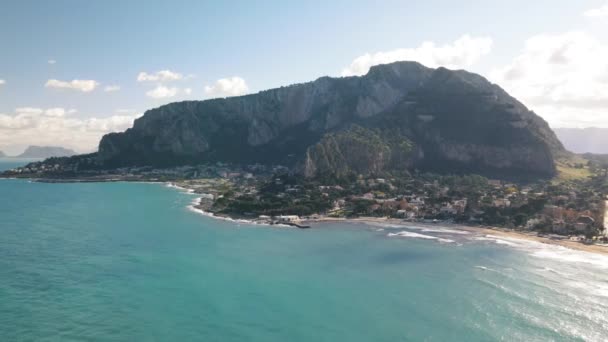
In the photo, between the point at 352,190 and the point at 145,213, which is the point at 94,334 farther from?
the point at 352,190

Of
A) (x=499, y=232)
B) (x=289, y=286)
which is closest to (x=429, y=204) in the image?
(x=499, y=232)

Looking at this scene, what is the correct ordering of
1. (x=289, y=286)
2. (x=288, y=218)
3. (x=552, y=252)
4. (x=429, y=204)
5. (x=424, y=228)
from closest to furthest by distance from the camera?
(x=289, y=286) → (x=552, y=252) → (x=424, y=228) → (x=288, y=218) → (x=429, y=204)

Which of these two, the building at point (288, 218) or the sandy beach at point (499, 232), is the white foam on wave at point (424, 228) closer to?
the sandy beach at point (499, 232)

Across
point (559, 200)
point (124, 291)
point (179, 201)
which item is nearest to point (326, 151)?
point (179, 201)

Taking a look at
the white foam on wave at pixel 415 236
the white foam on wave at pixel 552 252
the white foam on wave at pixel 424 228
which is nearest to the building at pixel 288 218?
the white foam on wave at pixel 424 228

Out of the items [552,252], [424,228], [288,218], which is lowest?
[552,252]

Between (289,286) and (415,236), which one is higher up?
(415,236)

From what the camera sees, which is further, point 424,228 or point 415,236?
point 424,228

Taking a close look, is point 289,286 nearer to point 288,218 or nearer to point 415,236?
point 415,236
